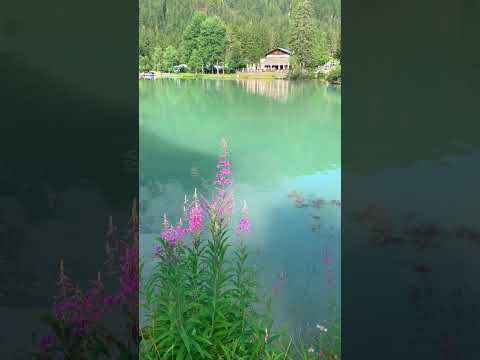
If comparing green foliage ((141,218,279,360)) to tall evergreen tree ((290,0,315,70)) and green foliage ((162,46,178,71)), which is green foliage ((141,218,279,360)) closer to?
green foliage ((162,46,178,71))

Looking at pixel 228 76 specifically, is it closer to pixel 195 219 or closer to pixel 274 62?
pixel 274 62

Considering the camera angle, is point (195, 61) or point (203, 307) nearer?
point (203, 307)

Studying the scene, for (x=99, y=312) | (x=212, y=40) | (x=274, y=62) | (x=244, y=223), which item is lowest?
(x=99, y=312)

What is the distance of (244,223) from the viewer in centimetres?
295

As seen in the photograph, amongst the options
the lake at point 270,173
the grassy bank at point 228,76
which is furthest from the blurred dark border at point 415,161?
the grassy bank at point 228,76

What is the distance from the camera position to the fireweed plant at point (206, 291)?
2746mm

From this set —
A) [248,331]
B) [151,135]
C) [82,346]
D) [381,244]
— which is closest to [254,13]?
[151,135]

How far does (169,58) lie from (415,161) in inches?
58.9

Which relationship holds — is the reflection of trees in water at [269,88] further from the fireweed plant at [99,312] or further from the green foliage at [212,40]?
the fireweed plant at [99,312]

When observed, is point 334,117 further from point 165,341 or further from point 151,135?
point 165,341

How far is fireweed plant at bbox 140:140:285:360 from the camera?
275 centimetres

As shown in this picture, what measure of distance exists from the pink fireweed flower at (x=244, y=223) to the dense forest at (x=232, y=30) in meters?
0.92

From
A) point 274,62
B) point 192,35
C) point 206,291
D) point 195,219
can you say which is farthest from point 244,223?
point 192,35

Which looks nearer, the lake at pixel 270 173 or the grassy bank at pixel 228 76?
the lake at pixel 270 173
